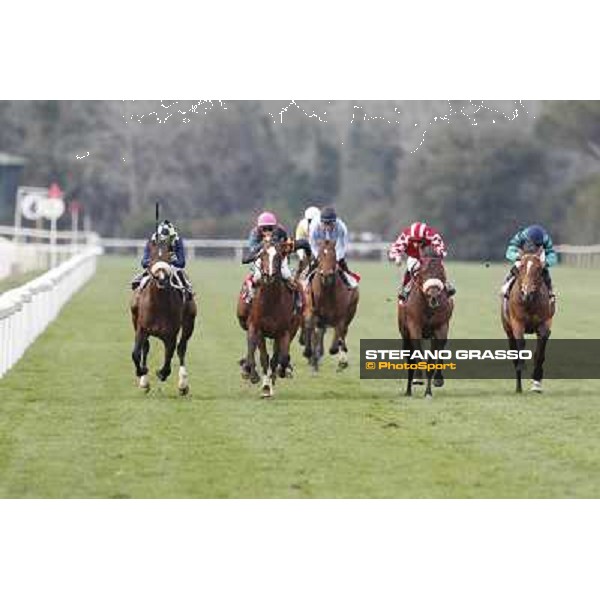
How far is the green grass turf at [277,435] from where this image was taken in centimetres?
1415

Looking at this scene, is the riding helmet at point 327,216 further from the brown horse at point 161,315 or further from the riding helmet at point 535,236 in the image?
the brown horse at point 161,315

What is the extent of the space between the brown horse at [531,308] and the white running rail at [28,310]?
229 inches

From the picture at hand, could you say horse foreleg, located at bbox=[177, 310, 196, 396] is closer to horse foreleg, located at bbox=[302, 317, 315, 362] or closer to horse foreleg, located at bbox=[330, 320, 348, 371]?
horse foreleg, located at bbox=[302, 317, 315, 362]

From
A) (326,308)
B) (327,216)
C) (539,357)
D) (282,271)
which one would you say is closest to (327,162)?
(326,308)

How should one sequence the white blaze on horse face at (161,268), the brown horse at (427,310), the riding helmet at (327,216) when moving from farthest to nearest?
the riding helmet at (327,216)
the brown horse at (427,310)
the white blaze on horse face at (161,268)

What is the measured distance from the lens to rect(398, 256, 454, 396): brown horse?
21.2m

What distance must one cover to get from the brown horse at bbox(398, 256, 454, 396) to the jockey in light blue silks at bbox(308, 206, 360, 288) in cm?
244

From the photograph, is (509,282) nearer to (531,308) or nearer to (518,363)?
(531,308)

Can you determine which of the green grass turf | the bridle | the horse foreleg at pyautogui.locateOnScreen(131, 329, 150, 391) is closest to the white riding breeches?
the green grass turf

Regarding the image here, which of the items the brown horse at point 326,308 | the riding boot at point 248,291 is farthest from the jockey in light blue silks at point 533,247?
the riding boot at point 248,291

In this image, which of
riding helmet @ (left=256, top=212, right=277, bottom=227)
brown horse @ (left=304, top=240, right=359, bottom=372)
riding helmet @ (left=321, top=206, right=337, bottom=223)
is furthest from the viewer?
brown horse @ (left=304, top=240, right=359, bottom=372)

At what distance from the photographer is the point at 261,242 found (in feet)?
69.1

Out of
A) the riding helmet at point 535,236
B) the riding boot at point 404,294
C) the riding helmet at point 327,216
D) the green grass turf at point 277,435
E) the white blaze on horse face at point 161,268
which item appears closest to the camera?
the green grass turf at point 277,435
